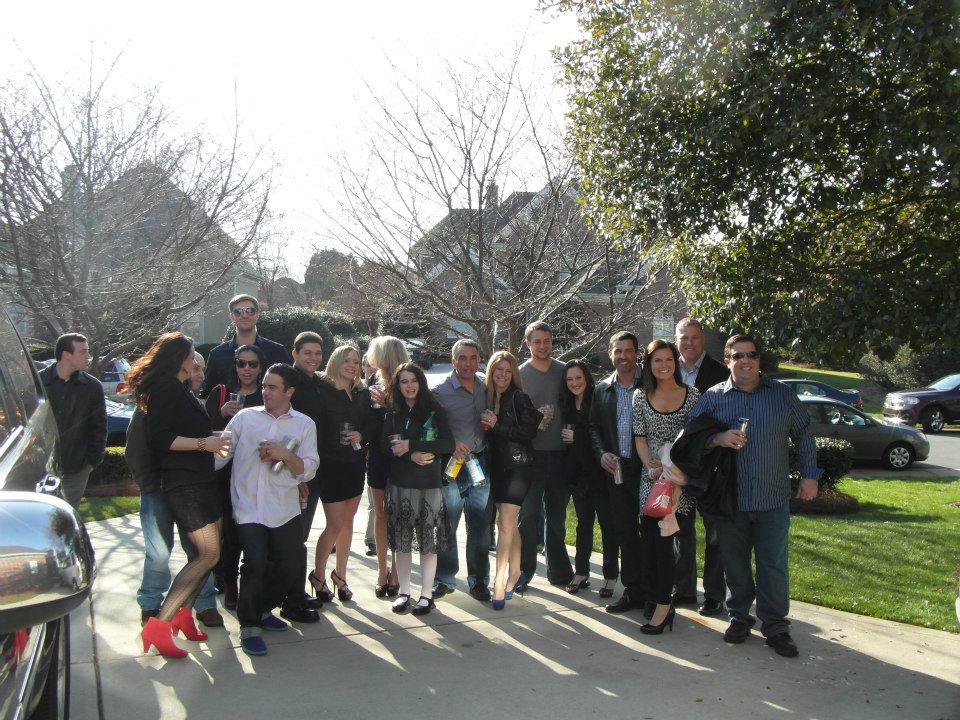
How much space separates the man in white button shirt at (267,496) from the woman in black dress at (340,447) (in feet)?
2.22

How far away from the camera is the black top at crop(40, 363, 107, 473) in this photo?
6.57m

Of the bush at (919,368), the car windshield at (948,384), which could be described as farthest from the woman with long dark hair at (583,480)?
the bush at (919,368)

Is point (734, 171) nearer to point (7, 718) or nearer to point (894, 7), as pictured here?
point (894, 7)

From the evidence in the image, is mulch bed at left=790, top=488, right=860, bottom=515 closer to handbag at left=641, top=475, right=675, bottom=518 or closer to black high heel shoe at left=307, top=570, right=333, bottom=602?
handbag at left=641, top=475, right=675, bottom=518

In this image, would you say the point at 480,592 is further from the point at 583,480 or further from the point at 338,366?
the point at 338,366

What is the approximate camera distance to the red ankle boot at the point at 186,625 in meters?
5.09

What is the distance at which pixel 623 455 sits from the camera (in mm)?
6059

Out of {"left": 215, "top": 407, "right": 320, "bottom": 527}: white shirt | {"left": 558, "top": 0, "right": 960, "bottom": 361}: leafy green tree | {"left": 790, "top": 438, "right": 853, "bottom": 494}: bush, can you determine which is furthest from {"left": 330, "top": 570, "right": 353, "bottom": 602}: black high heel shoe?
{"left": 790, "top": 438, "right": 853, "bottom": 494}: bush

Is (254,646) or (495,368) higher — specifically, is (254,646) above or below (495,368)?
below

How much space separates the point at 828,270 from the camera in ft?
20.1

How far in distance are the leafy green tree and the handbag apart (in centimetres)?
139

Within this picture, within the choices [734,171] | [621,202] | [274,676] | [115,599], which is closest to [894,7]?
[734,171]

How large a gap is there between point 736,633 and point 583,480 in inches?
63.9

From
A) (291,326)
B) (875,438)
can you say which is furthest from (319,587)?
(291,326)
